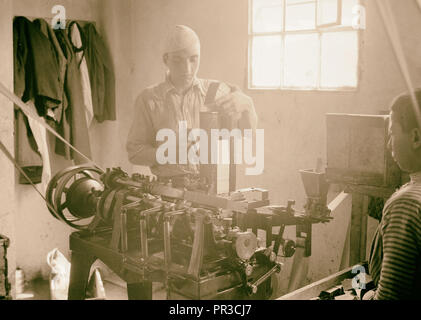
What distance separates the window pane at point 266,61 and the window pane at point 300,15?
5.3 inches

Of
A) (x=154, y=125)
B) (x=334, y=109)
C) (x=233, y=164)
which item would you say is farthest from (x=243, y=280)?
(x=334, y=109)

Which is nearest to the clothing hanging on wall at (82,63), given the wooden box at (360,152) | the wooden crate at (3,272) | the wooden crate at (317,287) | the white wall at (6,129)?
the white wall at (6,129)

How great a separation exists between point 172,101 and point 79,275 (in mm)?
1095

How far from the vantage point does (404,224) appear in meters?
1.20

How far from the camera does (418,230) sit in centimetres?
119

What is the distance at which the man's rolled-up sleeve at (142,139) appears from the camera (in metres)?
2.73

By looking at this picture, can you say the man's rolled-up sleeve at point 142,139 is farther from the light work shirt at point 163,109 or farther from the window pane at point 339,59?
the window pane at point 339,59

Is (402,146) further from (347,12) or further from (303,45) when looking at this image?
(303,45)

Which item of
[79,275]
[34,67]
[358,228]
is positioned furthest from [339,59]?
[34,67]

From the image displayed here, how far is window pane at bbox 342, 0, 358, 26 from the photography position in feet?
10.3

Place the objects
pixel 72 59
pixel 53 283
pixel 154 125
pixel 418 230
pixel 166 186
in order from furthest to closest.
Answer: pixel 72 59 → pixel 53 283 → pixel 154 125 → pixel 166 186 → pixel 418 230

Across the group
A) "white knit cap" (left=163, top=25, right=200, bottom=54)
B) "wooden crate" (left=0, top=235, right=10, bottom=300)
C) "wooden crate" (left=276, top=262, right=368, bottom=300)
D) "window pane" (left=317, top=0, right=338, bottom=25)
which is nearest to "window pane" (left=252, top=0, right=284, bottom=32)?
"window pane" (left=317, top=0, right=338, bottom=25)

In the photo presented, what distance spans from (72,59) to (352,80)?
7.11ft
